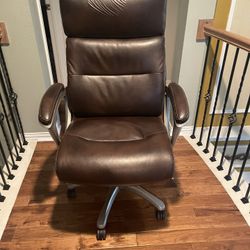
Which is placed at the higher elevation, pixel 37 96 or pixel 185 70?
pixel 185 70

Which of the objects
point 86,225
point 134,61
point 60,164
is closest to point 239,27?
point 134,61

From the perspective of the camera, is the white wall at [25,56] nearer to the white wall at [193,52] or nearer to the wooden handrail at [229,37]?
the white wall at [193,52]

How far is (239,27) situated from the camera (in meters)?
1.59

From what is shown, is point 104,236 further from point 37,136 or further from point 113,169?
point 37,136

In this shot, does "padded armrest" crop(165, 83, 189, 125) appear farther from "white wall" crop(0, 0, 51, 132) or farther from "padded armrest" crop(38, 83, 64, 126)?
"white wall" crop(0, 0, 51, 132)

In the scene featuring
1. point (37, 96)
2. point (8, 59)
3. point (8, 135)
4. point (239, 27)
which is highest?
point (239, 27)

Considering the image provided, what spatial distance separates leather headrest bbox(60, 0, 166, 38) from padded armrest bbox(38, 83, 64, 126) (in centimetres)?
35

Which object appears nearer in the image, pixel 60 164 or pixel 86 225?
pixel 60 164

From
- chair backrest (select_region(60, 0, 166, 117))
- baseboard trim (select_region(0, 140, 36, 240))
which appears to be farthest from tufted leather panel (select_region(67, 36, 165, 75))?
baseboard trim (select_region(0, 140, 36, 240))

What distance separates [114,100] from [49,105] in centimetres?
41

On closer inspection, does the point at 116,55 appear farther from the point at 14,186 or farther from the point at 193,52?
the point at 14,186

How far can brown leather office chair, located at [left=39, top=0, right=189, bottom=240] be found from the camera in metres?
0.95

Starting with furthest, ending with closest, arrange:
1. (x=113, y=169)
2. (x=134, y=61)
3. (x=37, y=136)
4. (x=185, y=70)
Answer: (x=37, y=136)
(x=185, y=70)
(x=134, y=61)
(x=113, y=169)

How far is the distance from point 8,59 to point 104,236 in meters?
1.26
